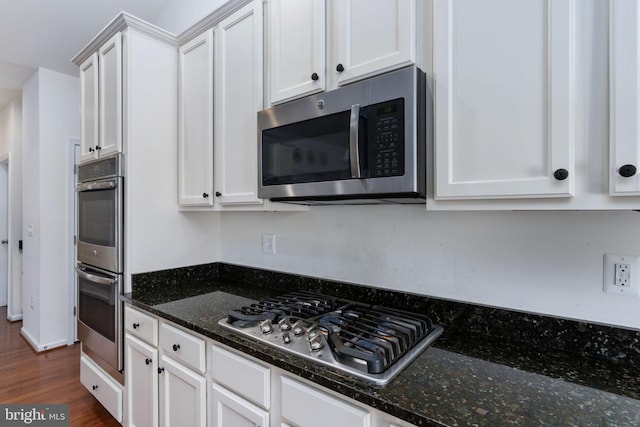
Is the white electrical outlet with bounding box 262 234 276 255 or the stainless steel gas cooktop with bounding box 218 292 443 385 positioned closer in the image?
the stainless steel gas cooktop with bounding box 218 292 443 385

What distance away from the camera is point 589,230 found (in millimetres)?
1088

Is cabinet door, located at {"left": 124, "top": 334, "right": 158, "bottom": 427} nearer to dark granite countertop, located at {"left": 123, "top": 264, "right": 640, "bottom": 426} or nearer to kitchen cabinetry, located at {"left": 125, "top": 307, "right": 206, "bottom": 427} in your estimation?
kitchen cabinetry, located at {"left": 125, "top": 307, "right": 206, "bottom": 427}

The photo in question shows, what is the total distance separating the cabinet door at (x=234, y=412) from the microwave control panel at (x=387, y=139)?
92cm

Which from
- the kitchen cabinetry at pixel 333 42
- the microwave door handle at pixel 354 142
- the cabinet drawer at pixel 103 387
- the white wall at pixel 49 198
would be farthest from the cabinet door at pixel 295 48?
the white wall at pixel 49 198

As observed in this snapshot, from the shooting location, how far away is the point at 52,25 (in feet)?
8.44

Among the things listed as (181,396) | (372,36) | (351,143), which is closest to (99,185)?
(181,396)

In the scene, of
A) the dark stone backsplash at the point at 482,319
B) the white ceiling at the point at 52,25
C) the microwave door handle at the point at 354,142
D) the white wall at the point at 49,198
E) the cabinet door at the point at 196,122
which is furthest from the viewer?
the white wall at the point at 49,198

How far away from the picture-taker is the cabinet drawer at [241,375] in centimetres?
116

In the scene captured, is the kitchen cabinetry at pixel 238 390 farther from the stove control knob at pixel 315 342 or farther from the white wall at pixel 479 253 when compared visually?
the white wall at pixel 479 253

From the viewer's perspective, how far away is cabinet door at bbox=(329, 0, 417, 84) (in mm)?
1127

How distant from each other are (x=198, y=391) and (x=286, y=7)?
1693 millimetres

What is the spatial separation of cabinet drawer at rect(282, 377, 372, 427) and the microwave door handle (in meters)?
0.70

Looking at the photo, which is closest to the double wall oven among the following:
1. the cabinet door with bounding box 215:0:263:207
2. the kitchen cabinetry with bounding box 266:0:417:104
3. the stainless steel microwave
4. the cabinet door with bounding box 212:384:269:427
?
the cabinet door with bounding box 215:0:263:207

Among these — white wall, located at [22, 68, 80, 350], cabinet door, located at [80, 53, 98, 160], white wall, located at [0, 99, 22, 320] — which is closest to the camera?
cabinet door, located at [80, 53, 98, 160]
